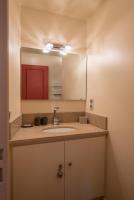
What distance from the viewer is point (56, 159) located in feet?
4.74

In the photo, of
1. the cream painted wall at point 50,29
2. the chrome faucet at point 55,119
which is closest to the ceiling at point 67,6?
the cream painted wall at point 50,29

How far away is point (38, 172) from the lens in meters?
1.38

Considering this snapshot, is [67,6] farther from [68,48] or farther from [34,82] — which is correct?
[34,82]

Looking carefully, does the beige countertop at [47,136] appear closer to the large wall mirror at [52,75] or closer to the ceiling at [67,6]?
the large wall mirror at [52,75]

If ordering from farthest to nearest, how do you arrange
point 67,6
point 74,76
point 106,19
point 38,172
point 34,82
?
point 74,76 < point 34,82 < point 67,6 < point 106,19 < point 38,172

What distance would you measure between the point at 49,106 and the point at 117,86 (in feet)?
3.08

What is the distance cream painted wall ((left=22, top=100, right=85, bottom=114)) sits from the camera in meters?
1.91

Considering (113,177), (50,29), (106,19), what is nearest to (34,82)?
(50,29)

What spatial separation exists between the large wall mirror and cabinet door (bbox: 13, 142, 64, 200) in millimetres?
763

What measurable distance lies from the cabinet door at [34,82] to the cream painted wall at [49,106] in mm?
90

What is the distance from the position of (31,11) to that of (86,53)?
912mm

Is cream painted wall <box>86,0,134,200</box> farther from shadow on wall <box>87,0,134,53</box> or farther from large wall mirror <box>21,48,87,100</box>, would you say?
large wall mirror <box>21,48,87,100</box>

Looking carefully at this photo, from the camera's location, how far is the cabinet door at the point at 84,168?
1.51 m

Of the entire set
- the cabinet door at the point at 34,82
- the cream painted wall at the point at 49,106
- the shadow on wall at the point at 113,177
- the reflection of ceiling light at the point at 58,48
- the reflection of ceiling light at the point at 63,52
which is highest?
the reflection of ceiling light at the point at 58,48
